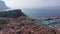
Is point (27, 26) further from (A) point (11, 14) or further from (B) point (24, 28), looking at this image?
(A) point (11, 14)

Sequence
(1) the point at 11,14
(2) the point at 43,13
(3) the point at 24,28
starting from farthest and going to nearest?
(1) the point at 11,14
(2) the point at 43,13
(3) the point at 24,28

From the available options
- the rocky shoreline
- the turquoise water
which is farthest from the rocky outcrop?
the turquoise water

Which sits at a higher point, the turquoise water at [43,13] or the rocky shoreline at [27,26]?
the turquoise water at [43,13]

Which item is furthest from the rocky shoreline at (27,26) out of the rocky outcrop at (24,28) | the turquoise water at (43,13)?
the turquoise water at (43,13)

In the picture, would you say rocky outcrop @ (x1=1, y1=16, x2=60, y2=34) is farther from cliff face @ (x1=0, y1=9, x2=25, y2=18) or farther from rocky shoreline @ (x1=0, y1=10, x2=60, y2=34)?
cliff face @ (x1=0, y1=9, x2=25, y2=18)

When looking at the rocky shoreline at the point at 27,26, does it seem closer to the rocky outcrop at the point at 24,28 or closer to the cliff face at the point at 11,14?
the rocky outcrop at the point at 24,28

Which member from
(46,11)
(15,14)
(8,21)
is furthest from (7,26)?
(46,11)

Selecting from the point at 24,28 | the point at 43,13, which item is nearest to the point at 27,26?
the point at 24,28

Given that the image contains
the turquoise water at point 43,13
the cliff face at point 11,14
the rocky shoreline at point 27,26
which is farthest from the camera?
the cliff face at point 11,14

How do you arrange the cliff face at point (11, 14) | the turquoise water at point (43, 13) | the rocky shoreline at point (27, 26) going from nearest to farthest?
the rocky shoreline at point (27, 26)
the turquoise water at point (43, 13)
the cliff face at point (11, 14)

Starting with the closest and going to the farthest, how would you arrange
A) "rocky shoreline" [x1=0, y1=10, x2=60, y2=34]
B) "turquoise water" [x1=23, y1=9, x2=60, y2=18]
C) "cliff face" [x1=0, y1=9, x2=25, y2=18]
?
"rocky shoreline" [x1=0, y1=10, x2=60, y2=34] → "turquoise water" [x1=23, y1=9, x2=60, y2=18] → "cliff face" [x1=0, y1=9, x2=25, y2=18]

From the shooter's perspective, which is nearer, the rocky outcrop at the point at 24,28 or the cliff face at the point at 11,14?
the rocky outcrop at the point at 24,28
